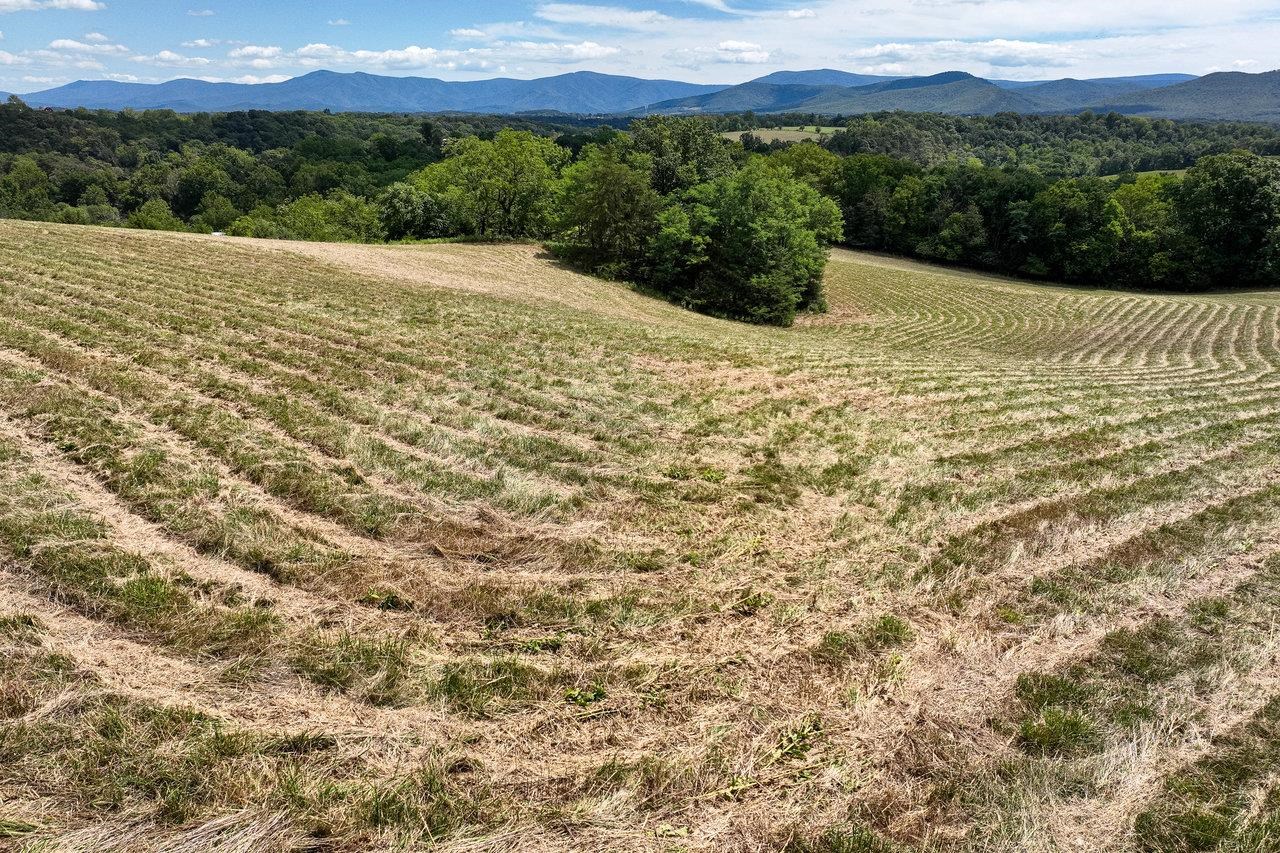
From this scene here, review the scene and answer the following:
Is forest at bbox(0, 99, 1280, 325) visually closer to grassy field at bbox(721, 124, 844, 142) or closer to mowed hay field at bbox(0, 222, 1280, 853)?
mowed hay field at bbox(0, 222, 1280, 853)

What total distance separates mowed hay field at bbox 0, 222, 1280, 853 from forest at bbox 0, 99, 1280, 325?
3161 cm

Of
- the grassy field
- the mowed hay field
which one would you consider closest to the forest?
the mowed hay field

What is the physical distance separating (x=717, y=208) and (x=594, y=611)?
4122 centimetres

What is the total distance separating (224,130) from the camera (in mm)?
170625

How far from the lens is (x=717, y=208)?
4353 cm

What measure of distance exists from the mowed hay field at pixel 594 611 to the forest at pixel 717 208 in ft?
104

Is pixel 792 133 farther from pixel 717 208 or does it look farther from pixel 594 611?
pixel 594 611

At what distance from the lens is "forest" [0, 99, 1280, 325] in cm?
4278

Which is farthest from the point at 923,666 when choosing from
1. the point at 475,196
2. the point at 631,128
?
the point at 631,128

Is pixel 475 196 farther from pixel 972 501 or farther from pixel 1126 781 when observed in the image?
pixel 1126 781

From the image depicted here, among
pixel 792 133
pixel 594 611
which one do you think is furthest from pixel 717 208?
pixel 792 133

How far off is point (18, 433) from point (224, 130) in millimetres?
207202

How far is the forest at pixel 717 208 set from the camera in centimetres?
4278

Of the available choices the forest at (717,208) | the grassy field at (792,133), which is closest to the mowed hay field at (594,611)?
the forest at (717,208)
